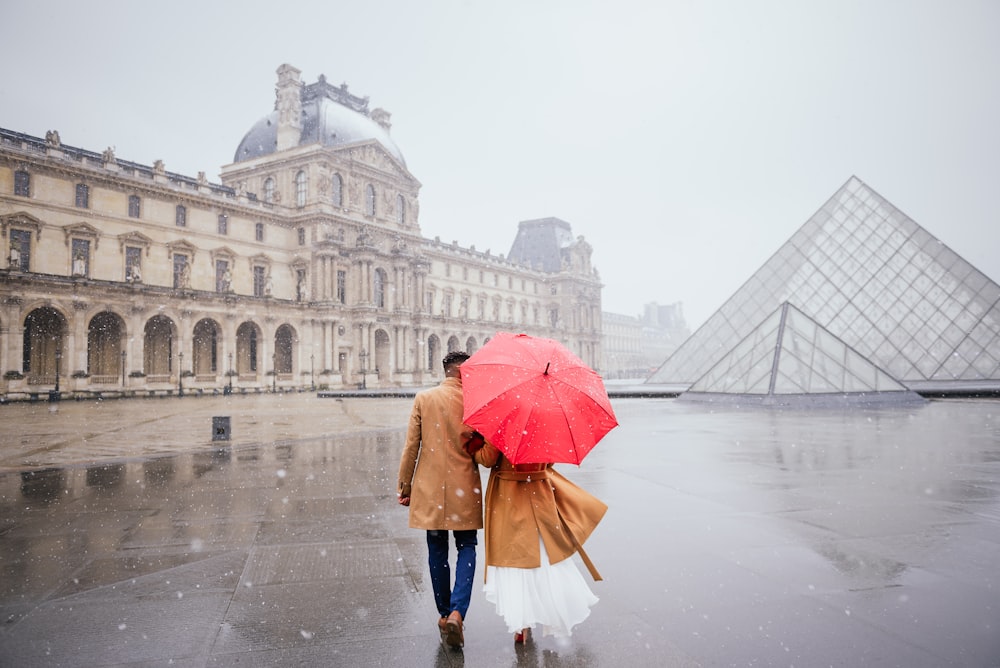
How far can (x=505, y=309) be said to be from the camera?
7088 centimetres

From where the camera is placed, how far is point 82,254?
113 feet

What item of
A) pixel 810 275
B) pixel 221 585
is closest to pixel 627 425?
pixel 221 585

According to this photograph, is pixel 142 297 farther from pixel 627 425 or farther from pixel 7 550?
pixel 7 550

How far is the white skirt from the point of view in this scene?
10.0ft

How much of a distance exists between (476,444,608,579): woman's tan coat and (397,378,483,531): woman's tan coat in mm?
110

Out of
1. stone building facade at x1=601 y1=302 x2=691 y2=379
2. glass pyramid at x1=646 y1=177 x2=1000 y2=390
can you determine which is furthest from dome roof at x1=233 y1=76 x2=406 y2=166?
stone building facade at x1=601 y1=302 x2=691 y2=379

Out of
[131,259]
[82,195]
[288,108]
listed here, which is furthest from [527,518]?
[288,108]

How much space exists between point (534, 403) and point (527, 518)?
631mm

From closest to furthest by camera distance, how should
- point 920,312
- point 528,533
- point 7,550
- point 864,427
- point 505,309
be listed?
point 528,533, point 7,550, point 864,427, point 920,312, point 505,309

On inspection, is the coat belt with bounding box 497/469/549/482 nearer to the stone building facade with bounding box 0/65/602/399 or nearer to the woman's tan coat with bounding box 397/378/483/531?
the woman's tan coat with bounding box 397/378/483/531

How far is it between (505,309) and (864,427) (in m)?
58.6

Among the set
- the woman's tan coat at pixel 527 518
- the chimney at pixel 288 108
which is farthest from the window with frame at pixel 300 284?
the woman's tan coat at pixel 527 518

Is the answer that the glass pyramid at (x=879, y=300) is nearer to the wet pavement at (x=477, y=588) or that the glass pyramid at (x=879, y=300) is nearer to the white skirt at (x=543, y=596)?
the wet pavement at (x=477, y=588)

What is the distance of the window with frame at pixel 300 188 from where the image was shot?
47.3 metres
